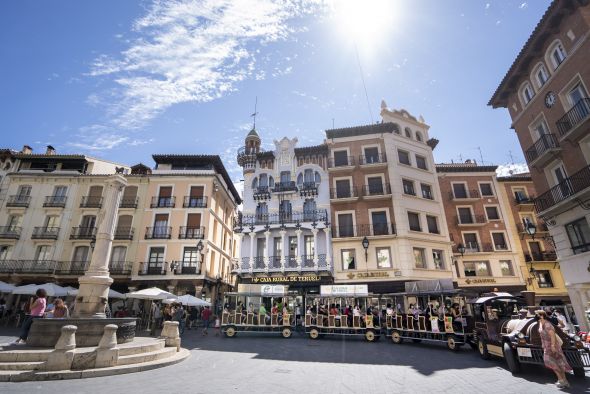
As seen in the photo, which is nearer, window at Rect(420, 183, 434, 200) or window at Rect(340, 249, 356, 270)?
window at Rect(340, 249, 356, 270)

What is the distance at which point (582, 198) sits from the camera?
45.3ft

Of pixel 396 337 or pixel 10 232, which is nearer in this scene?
pixel 396 337

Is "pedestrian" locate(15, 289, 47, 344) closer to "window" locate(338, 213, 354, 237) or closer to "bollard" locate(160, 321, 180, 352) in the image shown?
"bollard" locate(160, 321, 180, 352)

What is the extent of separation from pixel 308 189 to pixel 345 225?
4.77m

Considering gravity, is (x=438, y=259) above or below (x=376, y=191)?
below

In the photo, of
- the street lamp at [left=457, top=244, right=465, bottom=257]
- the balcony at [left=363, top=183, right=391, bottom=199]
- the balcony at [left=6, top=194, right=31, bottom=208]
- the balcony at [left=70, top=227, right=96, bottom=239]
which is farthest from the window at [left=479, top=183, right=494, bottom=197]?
the balcony at [left=6, top=194, right=31, bottom=208]

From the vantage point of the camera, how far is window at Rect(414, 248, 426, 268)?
23.7 m

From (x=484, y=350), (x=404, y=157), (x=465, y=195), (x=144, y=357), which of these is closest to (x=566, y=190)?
(x=484, y=350)

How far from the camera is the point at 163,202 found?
100ft

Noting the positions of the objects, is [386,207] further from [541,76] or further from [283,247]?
[541,76]

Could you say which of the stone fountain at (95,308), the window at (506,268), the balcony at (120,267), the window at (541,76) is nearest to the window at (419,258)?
the window at (506,268)

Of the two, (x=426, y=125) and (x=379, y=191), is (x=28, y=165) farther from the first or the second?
(x=426, y=125)

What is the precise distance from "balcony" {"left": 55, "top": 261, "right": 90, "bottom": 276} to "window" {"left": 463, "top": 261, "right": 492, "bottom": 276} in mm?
36081

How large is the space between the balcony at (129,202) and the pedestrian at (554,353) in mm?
31785
